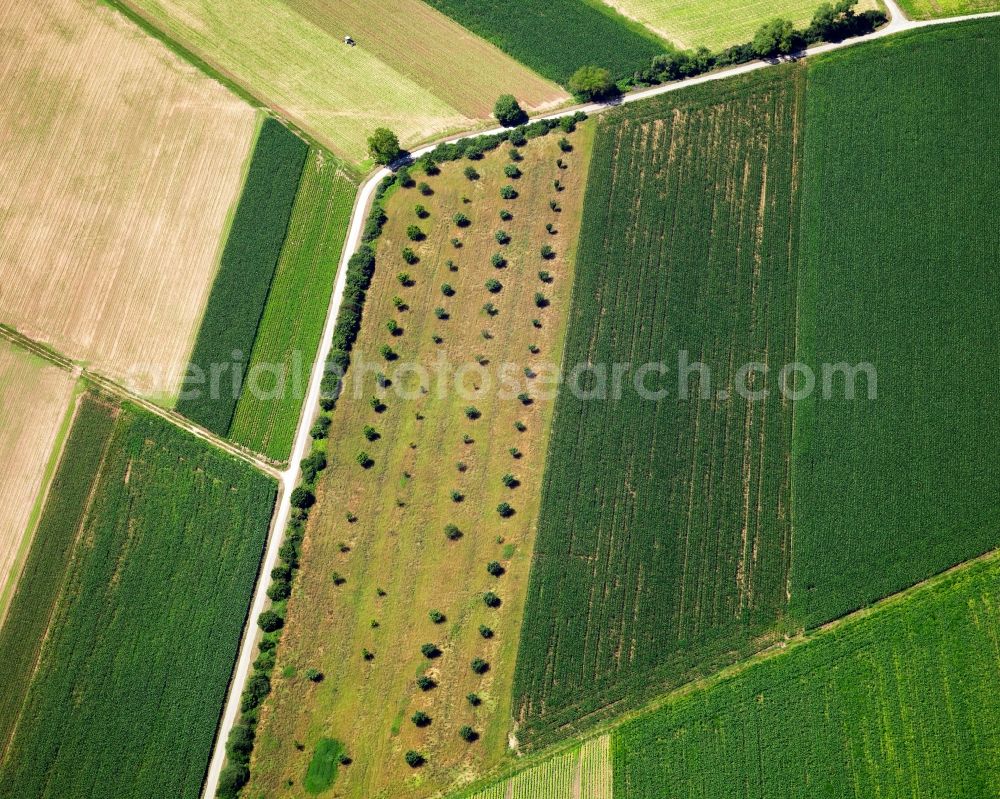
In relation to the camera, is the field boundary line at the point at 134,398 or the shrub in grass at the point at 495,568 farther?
the field boundary line at the point at 134,398

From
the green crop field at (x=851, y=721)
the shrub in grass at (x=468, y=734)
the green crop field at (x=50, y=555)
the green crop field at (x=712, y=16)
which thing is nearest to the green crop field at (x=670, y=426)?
the green crop field at (x=851, y=721)

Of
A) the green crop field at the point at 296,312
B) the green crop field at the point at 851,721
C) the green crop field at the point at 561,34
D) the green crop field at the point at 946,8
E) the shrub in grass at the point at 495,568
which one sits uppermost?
the green crop field at the point at 946,8

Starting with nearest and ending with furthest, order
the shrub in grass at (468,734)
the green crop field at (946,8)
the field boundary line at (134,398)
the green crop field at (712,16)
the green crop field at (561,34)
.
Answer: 1. the shrub in grass at (468,734)
2. the field boundary line at (134,398)
3. the green crop field at (946,8)
4. the green crop field at (561,34)
5. the green crop field at (712,16)

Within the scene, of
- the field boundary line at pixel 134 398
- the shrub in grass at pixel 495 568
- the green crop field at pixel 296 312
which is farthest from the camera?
the green crop field at pixel 296 312

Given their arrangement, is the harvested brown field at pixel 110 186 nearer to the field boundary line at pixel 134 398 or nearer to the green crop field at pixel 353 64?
the field boundary line at pixel 134 398

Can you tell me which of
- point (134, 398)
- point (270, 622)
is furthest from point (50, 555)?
point (270, 622)

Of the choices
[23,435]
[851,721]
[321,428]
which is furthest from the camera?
[23,435]

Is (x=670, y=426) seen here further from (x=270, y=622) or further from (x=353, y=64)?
(x=353, y=64)

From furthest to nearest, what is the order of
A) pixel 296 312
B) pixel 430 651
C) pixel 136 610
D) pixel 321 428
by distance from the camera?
1. pixel 296 312
2. pixel 321 428
3. pixel 136 610
4. pixel 430 651
